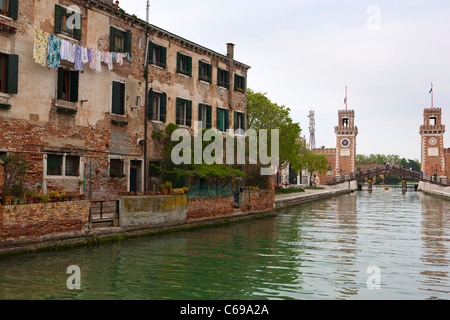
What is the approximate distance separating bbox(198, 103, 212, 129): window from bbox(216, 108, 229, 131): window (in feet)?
2.50

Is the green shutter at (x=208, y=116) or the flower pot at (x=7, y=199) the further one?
the green shutter at (x=208, y=116)

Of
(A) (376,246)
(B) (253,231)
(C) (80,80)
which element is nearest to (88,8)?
(C) (80,80)

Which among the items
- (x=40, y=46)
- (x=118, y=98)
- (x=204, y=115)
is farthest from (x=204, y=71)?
(x=40, y=46)

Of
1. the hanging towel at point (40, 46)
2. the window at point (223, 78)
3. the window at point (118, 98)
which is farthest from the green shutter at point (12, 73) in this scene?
the window at point (223, 78)

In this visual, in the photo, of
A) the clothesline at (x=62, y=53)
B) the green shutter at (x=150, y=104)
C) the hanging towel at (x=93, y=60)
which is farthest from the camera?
the green shutter at (x=150, y=104)

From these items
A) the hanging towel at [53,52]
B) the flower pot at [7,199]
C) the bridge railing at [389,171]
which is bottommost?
the flower pot at [7,199]

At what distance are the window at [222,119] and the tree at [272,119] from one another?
35.9 ft

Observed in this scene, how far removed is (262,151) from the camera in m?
32.2

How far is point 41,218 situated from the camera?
1264cm

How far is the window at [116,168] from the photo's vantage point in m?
18.8

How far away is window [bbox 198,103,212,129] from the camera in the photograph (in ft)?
79.4

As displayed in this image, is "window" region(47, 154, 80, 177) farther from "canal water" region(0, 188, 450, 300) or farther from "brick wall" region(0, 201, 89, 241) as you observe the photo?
"canal water" region(0, 188, 450, 300)

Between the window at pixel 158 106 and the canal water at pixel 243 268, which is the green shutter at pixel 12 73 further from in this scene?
the window at pixel 158 106

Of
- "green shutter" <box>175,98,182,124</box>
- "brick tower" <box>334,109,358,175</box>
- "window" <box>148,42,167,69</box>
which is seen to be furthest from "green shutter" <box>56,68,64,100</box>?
"brick tower" <box>334,109,358,175</box>
